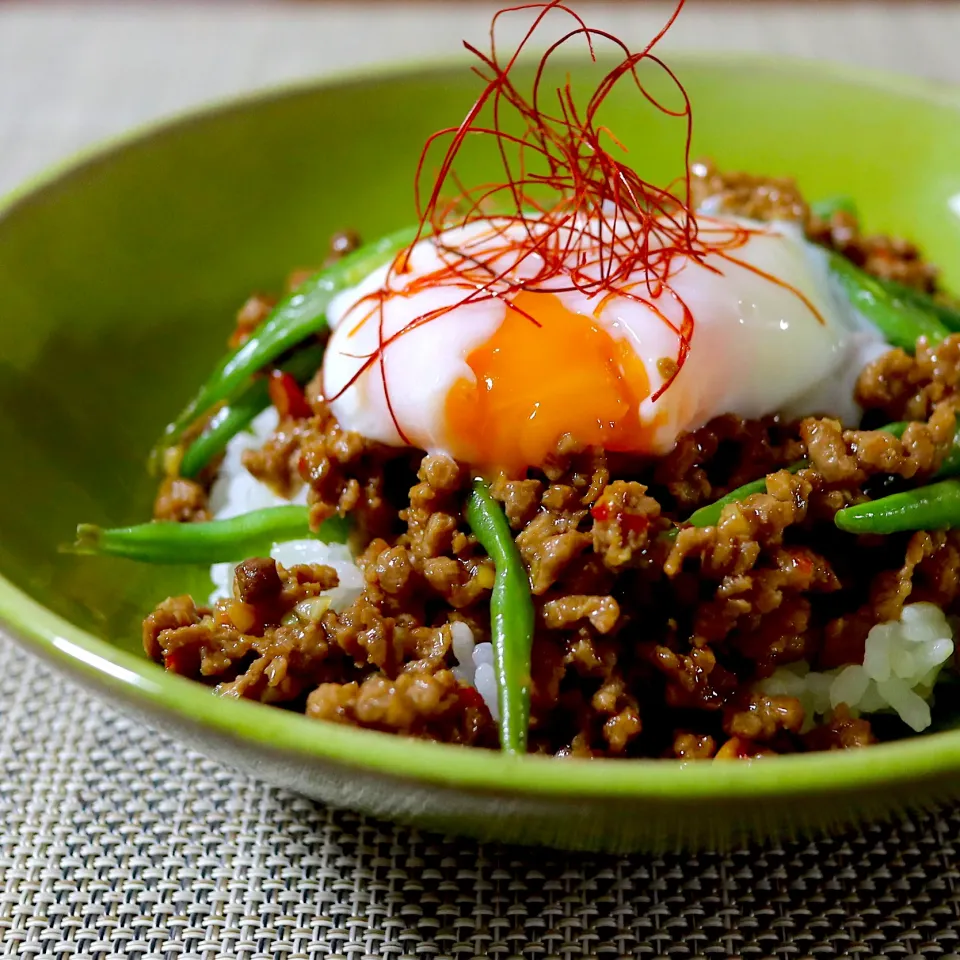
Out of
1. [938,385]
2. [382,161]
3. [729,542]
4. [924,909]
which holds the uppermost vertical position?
[382,161]

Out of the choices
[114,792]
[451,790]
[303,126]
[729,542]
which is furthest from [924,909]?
[303,126]

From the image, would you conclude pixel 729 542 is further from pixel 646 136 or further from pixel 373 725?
pixel 646 136

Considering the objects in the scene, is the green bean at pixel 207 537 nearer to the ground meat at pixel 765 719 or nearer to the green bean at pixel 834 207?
the ground meat at pixel 765 719

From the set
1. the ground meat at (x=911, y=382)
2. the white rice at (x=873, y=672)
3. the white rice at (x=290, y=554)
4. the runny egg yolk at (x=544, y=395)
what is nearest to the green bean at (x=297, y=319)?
the white rice at (x=290, y=554)

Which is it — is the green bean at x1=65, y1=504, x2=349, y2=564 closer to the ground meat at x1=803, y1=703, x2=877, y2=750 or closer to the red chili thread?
the red chili thread

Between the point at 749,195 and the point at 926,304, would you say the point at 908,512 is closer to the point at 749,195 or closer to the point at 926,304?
the point at 926,304

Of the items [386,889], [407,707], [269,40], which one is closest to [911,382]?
[407,707]

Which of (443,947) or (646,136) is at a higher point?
(646,136)

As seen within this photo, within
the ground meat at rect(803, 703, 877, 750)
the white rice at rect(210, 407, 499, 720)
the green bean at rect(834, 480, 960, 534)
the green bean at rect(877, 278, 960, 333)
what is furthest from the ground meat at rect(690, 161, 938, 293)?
the white rice at rect(210, 407, 499, 720)
